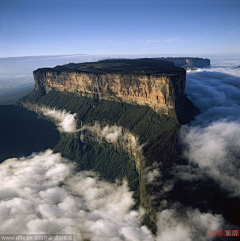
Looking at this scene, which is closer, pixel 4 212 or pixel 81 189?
pixel 4 212

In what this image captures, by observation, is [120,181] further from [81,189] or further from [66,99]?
[66,99]

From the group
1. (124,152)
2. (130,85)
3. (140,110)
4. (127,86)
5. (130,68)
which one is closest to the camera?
(124,152)

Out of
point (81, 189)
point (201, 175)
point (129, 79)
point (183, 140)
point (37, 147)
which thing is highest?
point (129, 79)

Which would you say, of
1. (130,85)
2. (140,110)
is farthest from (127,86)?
(140,110)

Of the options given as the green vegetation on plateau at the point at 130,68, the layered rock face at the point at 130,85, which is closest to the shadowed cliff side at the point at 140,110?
the layered rock face at the point at 130,85

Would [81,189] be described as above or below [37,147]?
below

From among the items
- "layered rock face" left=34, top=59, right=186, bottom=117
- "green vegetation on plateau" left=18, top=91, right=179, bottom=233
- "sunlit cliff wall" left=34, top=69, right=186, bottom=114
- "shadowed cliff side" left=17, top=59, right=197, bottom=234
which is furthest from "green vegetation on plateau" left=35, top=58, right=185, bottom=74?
"green vegetation on plateau" left=18, top=91, right=179, bottom=233

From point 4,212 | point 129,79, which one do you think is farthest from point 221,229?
point 129,79

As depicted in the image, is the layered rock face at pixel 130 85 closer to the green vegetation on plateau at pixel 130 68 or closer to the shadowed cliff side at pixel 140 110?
the shadowed cliff side at pixel 140 110

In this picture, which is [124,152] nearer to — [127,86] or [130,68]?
[127,86]
